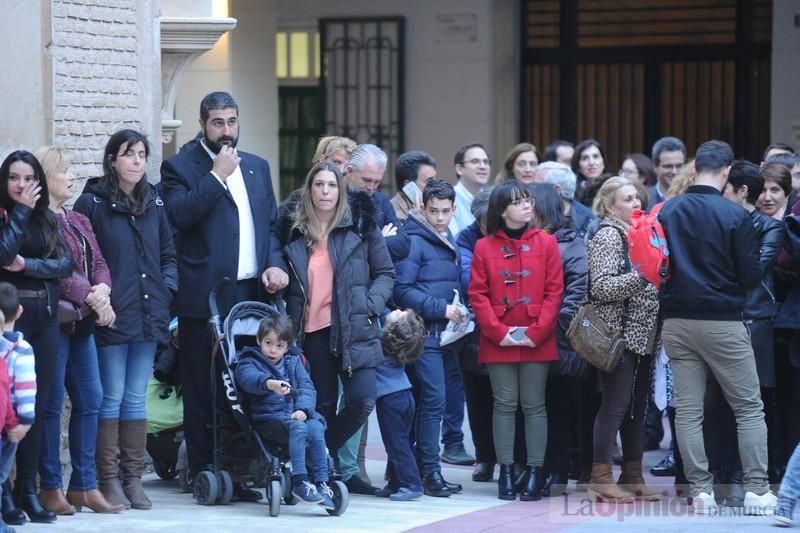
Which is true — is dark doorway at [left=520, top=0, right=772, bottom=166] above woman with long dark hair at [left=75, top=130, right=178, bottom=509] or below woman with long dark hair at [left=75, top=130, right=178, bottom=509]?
above

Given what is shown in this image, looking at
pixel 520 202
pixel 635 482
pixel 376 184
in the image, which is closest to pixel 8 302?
pixel 376 184

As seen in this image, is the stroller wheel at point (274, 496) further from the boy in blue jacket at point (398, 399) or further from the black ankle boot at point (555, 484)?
the black ankle boot at point (555, 484)

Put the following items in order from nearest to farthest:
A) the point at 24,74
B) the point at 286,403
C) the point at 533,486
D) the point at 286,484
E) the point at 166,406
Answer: the point at 286,403
the point at 286,484
the point at 24,74
the point at 533,486
the point at 166,406

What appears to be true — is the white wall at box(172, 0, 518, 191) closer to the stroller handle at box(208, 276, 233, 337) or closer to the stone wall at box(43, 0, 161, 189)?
the stone wall at box(43, 0, 161, 189)

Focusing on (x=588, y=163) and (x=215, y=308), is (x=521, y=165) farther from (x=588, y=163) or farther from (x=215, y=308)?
(x=215, y=308)

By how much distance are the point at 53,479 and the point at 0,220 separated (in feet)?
4.48

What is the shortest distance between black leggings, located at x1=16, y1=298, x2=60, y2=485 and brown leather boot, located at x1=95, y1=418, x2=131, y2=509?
39 centimetres

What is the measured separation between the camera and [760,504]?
8.44 m

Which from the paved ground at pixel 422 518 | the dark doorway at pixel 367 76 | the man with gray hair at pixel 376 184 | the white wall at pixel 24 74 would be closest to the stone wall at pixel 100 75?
the white wall at pixel 24 74

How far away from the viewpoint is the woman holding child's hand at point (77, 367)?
7945 millimetres

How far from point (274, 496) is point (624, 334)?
211 centimetres

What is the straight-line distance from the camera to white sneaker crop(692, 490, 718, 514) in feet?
27.7

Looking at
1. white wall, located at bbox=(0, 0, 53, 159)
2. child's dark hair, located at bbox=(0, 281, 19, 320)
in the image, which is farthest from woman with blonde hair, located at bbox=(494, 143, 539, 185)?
child's dark hair, located at bbox=(0, 281, 19, 320)

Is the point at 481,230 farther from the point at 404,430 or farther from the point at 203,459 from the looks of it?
the point at 203,459
